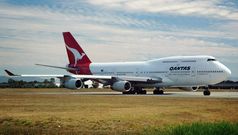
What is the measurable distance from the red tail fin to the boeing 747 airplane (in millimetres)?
5524

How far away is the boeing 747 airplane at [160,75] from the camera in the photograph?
176 ft

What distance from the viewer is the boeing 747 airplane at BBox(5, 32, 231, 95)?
53.5 meters

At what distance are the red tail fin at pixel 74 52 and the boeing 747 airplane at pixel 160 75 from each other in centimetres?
552

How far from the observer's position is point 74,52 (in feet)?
233

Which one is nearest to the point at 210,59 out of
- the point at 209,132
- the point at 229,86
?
the point at 209,132

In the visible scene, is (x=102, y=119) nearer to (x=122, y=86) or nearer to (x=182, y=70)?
(x=122, y=86)

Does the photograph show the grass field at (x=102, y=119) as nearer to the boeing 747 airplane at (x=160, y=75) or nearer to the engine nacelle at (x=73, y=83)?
the boeing 747 airplane at (x=160, y=75)

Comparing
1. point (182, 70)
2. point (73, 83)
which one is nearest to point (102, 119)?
point (73, 83)

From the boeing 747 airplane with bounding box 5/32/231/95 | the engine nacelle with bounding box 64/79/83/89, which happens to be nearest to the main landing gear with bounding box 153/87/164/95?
the boeing 747 airplane with bounding box 5/32/231/95

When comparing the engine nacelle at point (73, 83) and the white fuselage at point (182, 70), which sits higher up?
the white fuselage at point (182, 70)

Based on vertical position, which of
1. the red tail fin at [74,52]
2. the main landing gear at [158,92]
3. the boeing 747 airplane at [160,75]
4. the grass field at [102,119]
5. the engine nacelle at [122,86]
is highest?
the red tail fin at [74,52]

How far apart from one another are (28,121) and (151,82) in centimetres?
3647

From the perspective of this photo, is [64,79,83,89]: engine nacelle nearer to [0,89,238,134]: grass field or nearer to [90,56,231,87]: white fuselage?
[90,56,231,87]: white fuselage

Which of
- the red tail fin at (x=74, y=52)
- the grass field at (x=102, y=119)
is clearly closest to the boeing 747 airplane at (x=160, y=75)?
the red tail fin at (x=74, y=52)
